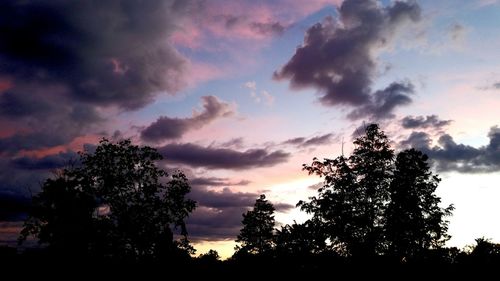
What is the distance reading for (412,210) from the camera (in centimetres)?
3512

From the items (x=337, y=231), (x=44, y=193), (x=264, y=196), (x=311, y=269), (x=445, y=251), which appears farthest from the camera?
(x=264, y=196)

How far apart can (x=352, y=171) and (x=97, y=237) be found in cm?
2427

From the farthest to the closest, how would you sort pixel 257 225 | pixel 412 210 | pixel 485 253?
pixel 257 225, pixel 412 210, pixel 485 253

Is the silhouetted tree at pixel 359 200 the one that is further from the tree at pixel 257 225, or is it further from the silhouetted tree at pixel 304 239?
the tree at pixel 257 225

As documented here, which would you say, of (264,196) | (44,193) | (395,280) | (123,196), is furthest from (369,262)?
(264,196)

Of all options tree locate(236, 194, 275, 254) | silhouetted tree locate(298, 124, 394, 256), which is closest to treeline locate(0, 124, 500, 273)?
silhouetted tree locate(298, 124, 394, 256)

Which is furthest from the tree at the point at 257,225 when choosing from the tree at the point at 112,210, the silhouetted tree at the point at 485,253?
the silhouetted tree at the point at 485,253

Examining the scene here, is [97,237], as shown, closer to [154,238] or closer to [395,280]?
[154,238]

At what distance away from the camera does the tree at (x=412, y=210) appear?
Result: 34562 millimetres

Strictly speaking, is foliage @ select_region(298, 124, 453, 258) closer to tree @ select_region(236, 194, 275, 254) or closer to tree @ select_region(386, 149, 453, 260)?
tree @ select_region(386, 149, 453, 260)

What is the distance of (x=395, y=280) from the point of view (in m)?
21.0

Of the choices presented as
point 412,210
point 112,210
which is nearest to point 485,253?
point 412,210

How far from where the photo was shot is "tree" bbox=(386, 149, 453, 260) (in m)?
34.6

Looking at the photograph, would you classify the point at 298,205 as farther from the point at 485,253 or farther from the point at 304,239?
the point at 485,253
